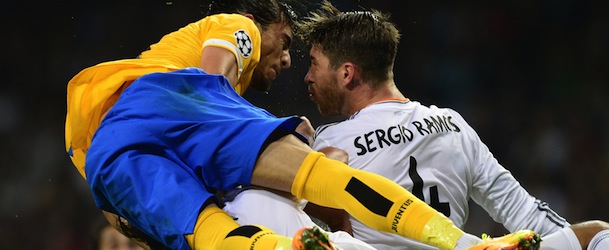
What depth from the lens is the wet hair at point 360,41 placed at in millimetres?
3543

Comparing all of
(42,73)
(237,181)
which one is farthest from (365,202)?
(42,73)

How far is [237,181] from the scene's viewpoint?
2613 mm

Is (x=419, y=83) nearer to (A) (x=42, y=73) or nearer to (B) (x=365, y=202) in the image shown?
(A) (x=42, y=73)

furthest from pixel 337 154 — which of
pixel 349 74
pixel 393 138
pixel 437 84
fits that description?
pixel 437 84

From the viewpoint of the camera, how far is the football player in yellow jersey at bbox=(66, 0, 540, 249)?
2.36m

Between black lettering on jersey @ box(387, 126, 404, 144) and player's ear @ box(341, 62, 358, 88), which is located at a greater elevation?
player's ear @ box(341, 62, 358, 88)

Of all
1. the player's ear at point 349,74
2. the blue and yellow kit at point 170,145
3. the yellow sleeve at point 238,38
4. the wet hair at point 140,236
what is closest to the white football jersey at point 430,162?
the player's ear at point 349,74

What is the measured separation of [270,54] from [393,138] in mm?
893

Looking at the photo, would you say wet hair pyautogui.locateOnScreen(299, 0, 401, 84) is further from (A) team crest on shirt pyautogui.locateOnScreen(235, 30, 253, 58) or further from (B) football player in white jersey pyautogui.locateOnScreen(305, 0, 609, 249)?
(A) team crest on shirt pyautogui.locateOnScreen(235, 30, 253, 58)

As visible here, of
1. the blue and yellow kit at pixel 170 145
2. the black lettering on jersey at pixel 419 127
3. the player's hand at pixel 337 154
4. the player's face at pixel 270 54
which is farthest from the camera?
the player's face at pixel 270 54

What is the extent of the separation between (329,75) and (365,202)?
1.29 m

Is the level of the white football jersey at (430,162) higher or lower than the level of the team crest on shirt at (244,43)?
lower

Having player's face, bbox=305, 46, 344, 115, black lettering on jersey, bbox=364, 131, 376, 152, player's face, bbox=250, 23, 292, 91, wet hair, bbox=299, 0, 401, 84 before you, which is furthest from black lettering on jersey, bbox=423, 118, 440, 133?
player's face, bbox=250, 23, 292, 91

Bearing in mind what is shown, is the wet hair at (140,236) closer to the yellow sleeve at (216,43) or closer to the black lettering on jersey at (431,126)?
the yellow sleeve at (216,43)
